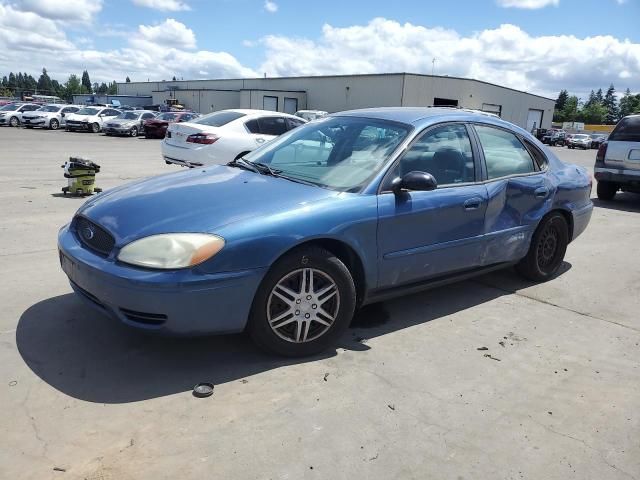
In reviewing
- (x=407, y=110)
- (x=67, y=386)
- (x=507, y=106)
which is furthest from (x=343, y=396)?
(x=507, y=106)

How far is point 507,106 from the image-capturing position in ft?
188

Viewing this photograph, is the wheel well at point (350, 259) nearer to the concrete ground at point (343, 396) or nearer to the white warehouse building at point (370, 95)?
the concrete ground at point (343, 396)

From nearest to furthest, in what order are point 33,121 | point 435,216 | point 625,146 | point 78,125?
point 435,216, point 625,146, point 78,125, point 33,121

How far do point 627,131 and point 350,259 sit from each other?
974cm

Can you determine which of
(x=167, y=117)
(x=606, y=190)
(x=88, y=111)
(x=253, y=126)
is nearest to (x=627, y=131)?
(x=606, y=190)

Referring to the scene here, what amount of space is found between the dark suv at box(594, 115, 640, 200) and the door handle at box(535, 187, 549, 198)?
6.83 m

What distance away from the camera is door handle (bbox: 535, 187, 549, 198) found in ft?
16.3

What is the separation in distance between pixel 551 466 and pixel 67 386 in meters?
2.59

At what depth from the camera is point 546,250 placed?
5.38 m

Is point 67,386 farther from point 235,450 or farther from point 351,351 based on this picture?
point 351,351

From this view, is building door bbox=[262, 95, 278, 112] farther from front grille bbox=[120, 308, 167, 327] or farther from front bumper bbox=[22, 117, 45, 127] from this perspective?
front grille bbox=[120, 308, 167, 327]

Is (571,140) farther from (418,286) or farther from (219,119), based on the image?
(418,286)

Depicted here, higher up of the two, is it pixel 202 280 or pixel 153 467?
pixel 202 280

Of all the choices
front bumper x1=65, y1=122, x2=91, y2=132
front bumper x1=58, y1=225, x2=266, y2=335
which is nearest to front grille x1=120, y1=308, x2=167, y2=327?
front bumper x1=58, y1=225, x2=266, y2=335
